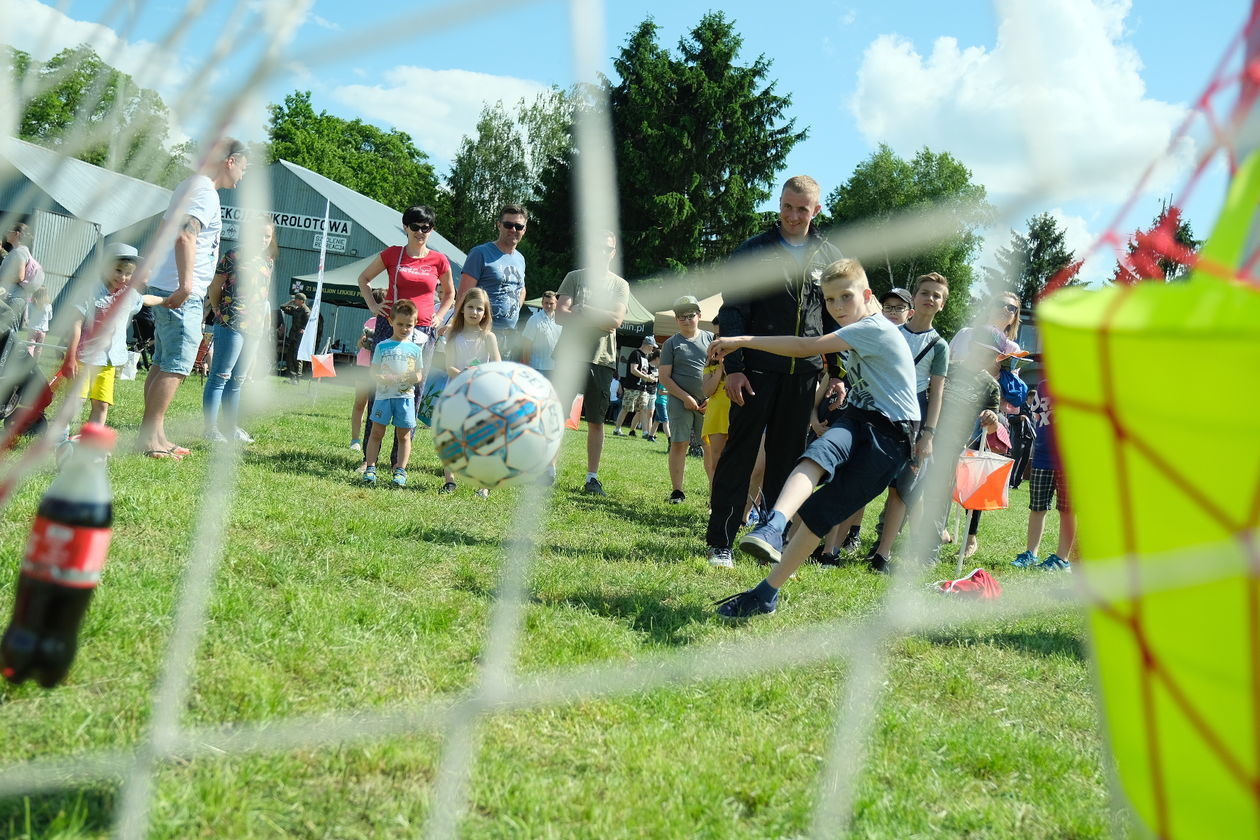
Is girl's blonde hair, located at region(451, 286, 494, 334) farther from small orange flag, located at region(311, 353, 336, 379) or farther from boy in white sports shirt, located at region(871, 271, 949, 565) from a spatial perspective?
small orange flag, located at region(311, 353, 336, 379)

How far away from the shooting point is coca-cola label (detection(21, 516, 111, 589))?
3.95 feet

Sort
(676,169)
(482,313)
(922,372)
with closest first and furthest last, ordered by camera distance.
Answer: (922,372)
(482,313)
(676,169)

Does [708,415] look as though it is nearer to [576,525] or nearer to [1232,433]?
[576,525]

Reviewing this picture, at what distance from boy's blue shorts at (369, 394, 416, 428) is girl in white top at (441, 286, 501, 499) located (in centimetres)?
61

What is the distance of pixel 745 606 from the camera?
131 inches

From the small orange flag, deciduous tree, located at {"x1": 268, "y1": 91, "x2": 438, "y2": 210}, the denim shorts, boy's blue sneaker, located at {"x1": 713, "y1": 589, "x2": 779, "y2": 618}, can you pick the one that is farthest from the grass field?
deciduous tree, located at {"x1": 268, "y1": 91, "x2": 438, "y2": 210}

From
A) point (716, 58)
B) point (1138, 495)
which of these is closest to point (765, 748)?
point (1138, 495)

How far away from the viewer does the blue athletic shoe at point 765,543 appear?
3221 mm

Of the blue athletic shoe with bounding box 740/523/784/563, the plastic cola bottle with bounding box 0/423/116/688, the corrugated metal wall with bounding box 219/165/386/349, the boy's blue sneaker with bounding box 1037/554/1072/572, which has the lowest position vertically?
the boy's blue sneaker with bounding box 1037/554/1072/572

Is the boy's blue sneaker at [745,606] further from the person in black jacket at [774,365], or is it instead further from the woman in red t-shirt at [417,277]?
the woman in red t-shirt at [417,277]

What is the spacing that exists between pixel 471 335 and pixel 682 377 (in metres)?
2.22

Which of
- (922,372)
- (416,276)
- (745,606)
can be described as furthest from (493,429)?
(416,276)

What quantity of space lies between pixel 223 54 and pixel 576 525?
11.3 feet

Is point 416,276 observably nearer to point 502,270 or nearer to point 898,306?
point 502,270
